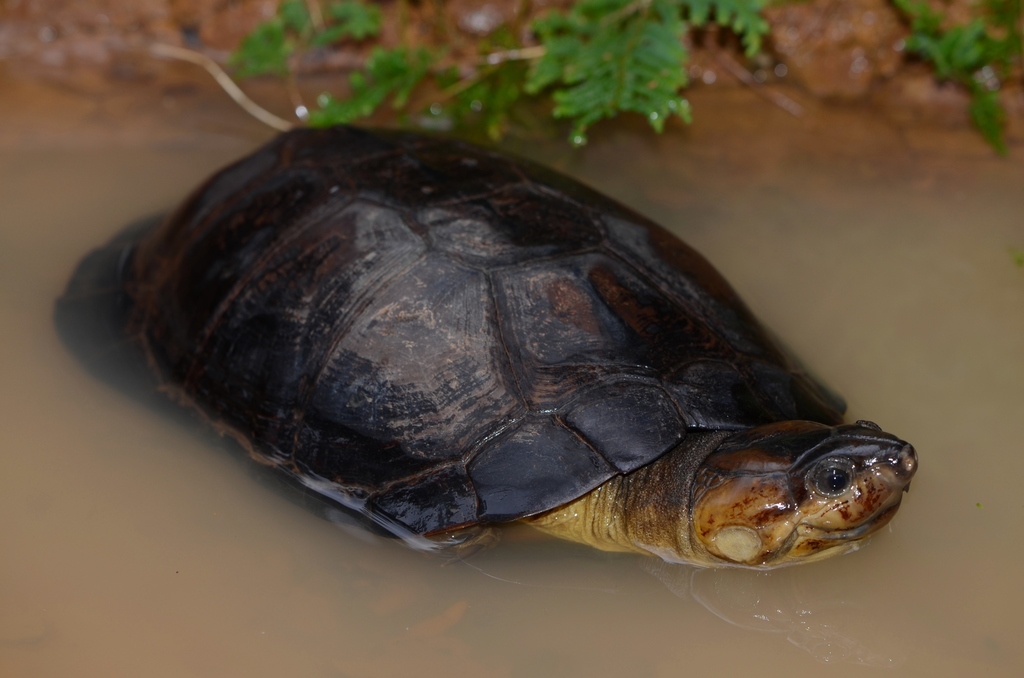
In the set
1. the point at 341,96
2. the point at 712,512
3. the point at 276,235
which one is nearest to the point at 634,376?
the point at 712,512

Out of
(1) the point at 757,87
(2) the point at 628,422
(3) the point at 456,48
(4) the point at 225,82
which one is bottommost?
(2) the point at 628,422

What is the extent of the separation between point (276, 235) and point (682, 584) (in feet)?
7.01

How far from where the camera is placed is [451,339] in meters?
3.08

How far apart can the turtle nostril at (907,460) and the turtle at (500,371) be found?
0.02m

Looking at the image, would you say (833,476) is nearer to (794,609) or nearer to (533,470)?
(794,609)

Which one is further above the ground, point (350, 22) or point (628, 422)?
point (350, 22)

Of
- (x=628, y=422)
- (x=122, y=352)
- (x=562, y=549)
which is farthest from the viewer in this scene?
(x=122, y=352)

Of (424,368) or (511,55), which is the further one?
(511,55)

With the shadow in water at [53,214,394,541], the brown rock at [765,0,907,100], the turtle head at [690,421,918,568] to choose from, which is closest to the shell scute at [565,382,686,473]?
the turtle head at [690,421,918,568]

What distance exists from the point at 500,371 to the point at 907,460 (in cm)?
136

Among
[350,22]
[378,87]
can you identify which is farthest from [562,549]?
[350,22]

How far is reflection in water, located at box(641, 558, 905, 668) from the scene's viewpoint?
2977mm

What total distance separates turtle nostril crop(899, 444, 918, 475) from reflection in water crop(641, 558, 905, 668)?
28.8 inches

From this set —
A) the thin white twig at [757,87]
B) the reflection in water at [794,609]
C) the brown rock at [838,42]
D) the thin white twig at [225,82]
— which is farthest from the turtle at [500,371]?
the brown rock at [838,42]
